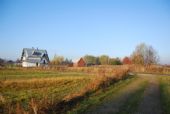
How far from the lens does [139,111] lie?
1430cm

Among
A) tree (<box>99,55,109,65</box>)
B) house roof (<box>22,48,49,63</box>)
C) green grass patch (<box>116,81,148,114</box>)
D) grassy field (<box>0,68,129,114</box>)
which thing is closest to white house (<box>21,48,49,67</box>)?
house roof (<box>22,48,49,63</box>)

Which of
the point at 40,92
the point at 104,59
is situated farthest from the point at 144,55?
the point at 40,92

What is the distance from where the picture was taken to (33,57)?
94.9m

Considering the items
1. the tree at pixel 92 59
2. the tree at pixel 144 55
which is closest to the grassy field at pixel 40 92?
the tree at pixel 144 55

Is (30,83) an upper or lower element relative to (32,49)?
lower

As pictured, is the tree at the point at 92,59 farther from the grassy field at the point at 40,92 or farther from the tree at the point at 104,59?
the grassy field at the point at 40,92

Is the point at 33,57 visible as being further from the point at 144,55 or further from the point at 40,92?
the point at 40,92

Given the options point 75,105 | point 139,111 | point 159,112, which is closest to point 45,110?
point 75,105

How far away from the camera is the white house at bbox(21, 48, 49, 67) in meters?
92.9

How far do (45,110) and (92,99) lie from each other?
5.41 meters

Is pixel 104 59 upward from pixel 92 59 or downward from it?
downward

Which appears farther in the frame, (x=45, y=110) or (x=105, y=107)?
(x=105, y=107)

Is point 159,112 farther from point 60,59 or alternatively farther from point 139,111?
point 60,59

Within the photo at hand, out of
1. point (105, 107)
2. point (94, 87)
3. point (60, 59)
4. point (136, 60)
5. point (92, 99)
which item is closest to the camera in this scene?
point (105, 107)
